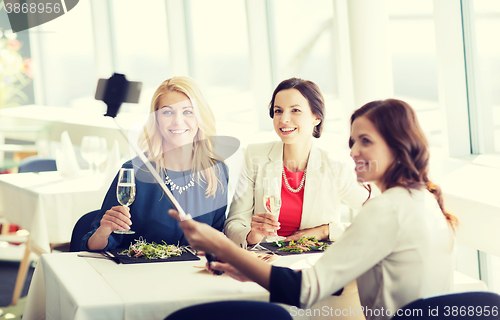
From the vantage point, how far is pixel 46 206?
127 inches

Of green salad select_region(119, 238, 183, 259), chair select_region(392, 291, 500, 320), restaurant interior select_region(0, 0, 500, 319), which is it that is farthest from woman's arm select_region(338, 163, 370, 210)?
chair select_region(392, 291, 500, 320)

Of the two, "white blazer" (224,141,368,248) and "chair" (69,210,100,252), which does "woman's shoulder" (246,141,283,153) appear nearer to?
"white blazer" (224,141,368,248)

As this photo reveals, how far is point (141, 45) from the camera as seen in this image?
6.57m

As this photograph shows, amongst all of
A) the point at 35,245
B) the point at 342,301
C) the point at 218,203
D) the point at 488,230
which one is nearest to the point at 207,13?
the point at 35,245

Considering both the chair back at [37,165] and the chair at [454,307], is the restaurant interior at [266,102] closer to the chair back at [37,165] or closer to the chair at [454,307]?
the chair back at [37,165]

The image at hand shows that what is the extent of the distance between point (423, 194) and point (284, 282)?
48cm

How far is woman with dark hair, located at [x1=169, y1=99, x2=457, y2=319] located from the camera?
4.30ft

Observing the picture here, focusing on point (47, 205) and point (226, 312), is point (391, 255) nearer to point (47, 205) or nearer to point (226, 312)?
point (226, 312)

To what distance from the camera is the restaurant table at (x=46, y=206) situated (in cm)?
320

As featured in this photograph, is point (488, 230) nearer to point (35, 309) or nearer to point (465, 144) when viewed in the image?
point (465, 144)

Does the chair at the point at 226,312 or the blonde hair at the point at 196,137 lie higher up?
the blonde hair at the point at 196,137

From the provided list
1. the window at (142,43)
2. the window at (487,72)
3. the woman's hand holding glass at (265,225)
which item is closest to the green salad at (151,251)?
the woman's hand holding glass at (265,225)

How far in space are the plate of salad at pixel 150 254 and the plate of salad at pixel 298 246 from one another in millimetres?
339

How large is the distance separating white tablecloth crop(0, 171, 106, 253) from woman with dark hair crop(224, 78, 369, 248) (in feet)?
4.68
